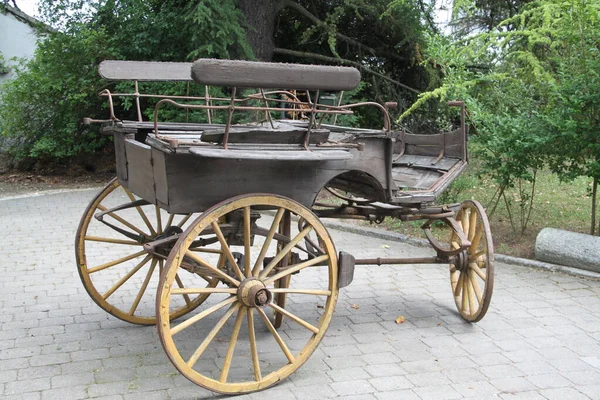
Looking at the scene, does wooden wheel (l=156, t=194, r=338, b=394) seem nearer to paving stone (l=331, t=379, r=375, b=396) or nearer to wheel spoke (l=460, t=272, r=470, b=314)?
paving stone (l=331, t=379, r=375, b=396)

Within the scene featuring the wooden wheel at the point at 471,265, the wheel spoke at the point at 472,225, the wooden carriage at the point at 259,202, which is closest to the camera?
the wooden carriage at the point at 259,202

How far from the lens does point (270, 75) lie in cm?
347

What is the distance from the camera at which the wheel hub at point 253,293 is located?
147 inches

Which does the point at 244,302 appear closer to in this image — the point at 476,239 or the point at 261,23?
the point at 476,239

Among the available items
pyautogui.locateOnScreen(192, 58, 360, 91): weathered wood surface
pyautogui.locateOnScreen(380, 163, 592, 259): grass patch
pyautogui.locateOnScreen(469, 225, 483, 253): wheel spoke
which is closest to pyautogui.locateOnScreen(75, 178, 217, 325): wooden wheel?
pyautogui.locateOnScreen(192, 58, 360, 91): weathered wood surface

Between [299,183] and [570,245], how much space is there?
356 centimetres

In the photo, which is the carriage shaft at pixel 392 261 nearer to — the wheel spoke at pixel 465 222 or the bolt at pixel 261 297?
the wheel spoke at pixel 465 222

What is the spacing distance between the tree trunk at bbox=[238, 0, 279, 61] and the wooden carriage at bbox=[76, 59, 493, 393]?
20.0ft

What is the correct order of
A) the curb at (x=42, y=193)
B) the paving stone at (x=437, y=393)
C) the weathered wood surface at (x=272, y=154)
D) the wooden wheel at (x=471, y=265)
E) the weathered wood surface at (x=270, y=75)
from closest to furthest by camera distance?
1. the weathered wood surface at (x=270, y=75)
2. the weathered wood surface at (x=272, y=154)
3. the paving stone at (x=437, y=393)
4. the wooden wheel at (x=471, y=265)
5. the curb at (x=42, y=193)

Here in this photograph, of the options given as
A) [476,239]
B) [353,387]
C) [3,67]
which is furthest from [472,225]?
[3,67]

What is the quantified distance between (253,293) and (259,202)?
500 mm

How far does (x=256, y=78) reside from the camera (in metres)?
3.45

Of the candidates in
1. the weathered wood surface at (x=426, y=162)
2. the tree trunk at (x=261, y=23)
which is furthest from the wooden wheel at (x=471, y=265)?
the tree trunk at (x=261, y=23)

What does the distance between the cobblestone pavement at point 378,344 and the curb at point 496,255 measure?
0.11 m
